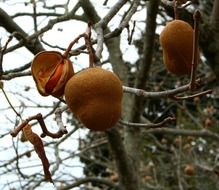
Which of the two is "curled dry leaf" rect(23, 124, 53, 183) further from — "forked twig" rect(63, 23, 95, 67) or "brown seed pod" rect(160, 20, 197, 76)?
"brown seed pod" rect(160, 20, 197, 76)

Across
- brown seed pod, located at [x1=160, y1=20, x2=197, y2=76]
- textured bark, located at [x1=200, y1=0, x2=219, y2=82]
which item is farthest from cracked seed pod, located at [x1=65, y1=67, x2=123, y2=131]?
textured bark, located at [x1=200, y1=0, x2=219, y2=82]

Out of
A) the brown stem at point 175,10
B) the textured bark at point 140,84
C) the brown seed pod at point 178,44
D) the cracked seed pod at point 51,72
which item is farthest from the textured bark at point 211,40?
the cracked seed pod at point 51,72

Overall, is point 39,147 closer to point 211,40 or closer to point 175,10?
point 175,10

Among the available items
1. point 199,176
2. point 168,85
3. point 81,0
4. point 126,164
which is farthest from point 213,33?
point 168,85

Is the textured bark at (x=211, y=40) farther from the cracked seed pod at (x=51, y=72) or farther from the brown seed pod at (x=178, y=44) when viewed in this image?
the cracked seed pod at (x=51, y=72)

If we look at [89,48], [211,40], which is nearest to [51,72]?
[89,48]

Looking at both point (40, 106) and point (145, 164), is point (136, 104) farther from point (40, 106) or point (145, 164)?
point (145, 164)
